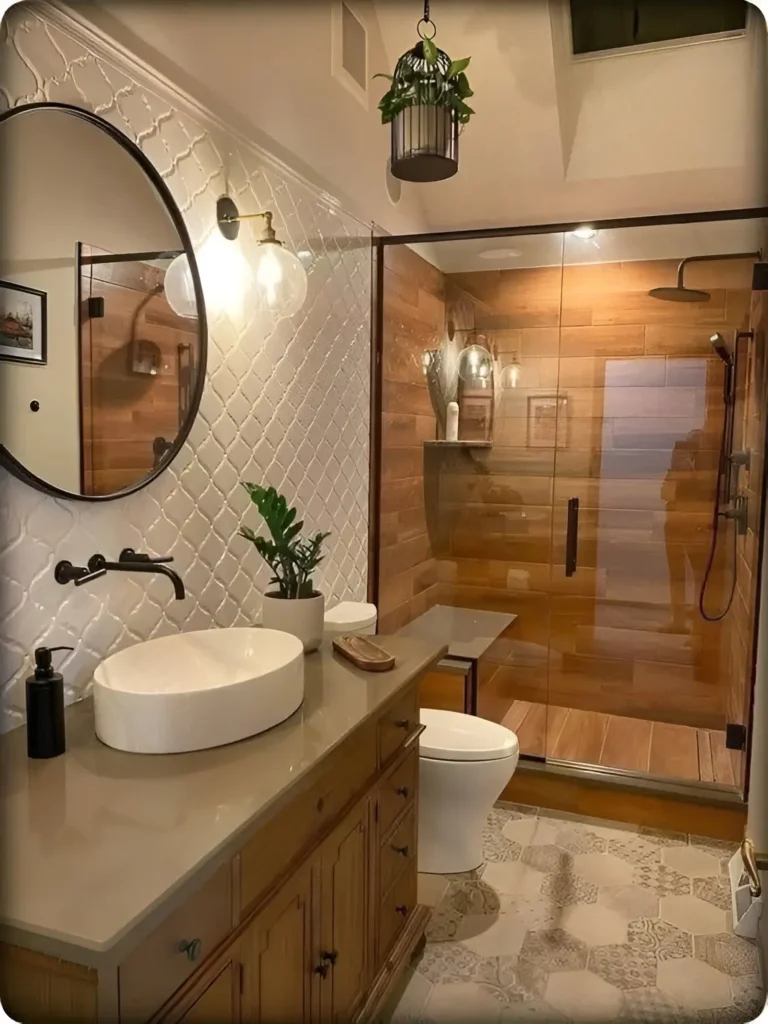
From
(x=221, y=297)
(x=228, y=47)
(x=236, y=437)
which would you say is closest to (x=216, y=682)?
(x=236, y=437)

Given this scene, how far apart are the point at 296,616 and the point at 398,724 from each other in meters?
0.36

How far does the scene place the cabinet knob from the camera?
1.08m

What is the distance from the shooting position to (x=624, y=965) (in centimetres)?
210

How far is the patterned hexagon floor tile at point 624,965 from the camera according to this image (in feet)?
6.68

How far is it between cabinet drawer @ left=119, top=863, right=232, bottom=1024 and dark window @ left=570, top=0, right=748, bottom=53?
3.11 m

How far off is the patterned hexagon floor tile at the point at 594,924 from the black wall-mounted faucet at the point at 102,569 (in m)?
1.56

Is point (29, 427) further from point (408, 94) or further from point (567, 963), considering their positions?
point (567, 963)

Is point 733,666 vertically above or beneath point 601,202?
beneath

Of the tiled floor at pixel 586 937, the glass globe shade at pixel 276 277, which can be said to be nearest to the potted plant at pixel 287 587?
the glass globe shade at pixel 276 277

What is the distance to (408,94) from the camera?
210 cm

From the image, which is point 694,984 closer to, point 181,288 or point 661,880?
point 661,880

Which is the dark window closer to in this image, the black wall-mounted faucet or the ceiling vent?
the ceiling vent

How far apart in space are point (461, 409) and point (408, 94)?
6.13ft

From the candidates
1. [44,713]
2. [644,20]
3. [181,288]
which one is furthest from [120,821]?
[644,20]
